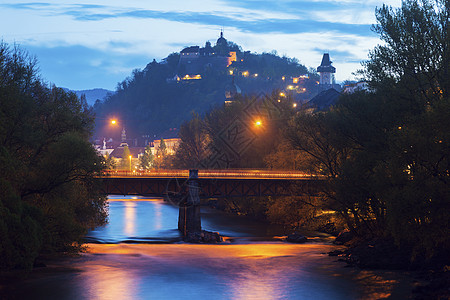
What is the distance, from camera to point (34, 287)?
3556 cm

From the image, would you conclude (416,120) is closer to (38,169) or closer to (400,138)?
(400,138)

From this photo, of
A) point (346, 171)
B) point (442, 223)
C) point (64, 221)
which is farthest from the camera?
point (346, 171)

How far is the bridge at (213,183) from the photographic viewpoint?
66688 mm

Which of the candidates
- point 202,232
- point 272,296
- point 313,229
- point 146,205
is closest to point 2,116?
point 272,296

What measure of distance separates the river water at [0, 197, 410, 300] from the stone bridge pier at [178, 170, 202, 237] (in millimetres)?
3410

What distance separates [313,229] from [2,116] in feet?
139

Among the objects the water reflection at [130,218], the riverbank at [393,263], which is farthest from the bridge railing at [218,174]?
the riverbank at [393,263]

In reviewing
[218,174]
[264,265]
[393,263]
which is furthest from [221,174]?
[393,263]

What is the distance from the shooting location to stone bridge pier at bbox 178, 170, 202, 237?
6894 centimetres

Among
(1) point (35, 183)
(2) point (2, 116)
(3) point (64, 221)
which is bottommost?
(3) point (64, 221)

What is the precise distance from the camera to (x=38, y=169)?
40031 mm

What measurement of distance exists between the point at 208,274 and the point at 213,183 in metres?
28.3

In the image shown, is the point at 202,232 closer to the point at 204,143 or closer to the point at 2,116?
the point at 2,116

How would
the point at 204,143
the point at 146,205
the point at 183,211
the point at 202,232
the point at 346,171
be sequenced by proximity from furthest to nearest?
the point at 204,143 → the point at 146,205 → the point at 183,211 → the point at 202,232 → the point at 346,171
